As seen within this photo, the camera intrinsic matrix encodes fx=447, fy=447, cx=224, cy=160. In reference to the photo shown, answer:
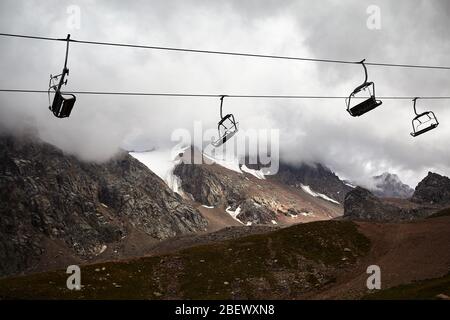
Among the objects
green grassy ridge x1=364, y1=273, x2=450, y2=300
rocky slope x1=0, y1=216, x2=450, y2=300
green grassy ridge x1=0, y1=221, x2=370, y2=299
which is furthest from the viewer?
green grassy ridge x1=0, y1=221, x2=370, y2=299

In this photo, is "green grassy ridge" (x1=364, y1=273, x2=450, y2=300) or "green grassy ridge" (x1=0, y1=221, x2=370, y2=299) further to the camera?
"green grassy ridge" (x1=0, y1=221, x2=370, y2=299)

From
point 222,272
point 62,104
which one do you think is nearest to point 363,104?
point 62,104

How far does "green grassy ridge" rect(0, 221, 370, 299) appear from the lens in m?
53.8

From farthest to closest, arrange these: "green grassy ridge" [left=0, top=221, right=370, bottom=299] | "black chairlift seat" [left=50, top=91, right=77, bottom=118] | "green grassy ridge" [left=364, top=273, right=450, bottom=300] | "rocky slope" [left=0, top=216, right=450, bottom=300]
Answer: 1. "green grassy ridge" [left=0, top=221, right=370, bottom=299]
2. "rocky slope" [left=0, top=216, right=450, bottom=300]
3. "green grassy ridge" [left=364, top=273, right=450, bottom=300]
4. "black chairlift seat" [left=50, top=91, right=77, bottom=118]

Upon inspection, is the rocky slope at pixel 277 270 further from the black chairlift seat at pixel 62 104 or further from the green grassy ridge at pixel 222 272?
the black chairlift seat at pixel 62 104

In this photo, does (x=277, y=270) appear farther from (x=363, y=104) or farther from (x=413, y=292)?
(x=363, y=104)

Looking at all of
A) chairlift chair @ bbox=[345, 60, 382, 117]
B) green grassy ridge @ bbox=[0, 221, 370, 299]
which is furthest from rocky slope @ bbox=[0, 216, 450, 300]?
chairlift chair @ bbox=[345, 60, 382, 117]

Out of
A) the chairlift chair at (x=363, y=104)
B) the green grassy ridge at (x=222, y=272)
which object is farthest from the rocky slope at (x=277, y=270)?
the chairlift chair at (x=363, y=104)

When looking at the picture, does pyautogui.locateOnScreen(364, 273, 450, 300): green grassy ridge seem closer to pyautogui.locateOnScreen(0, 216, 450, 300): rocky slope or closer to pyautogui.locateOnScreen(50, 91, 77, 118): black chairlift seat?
pyautogui.locateOnScreen(0, 216, 450, 300): rocky slope

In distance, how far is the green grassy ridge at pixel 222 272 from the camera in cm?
5375

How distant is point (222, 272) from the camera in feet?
203
